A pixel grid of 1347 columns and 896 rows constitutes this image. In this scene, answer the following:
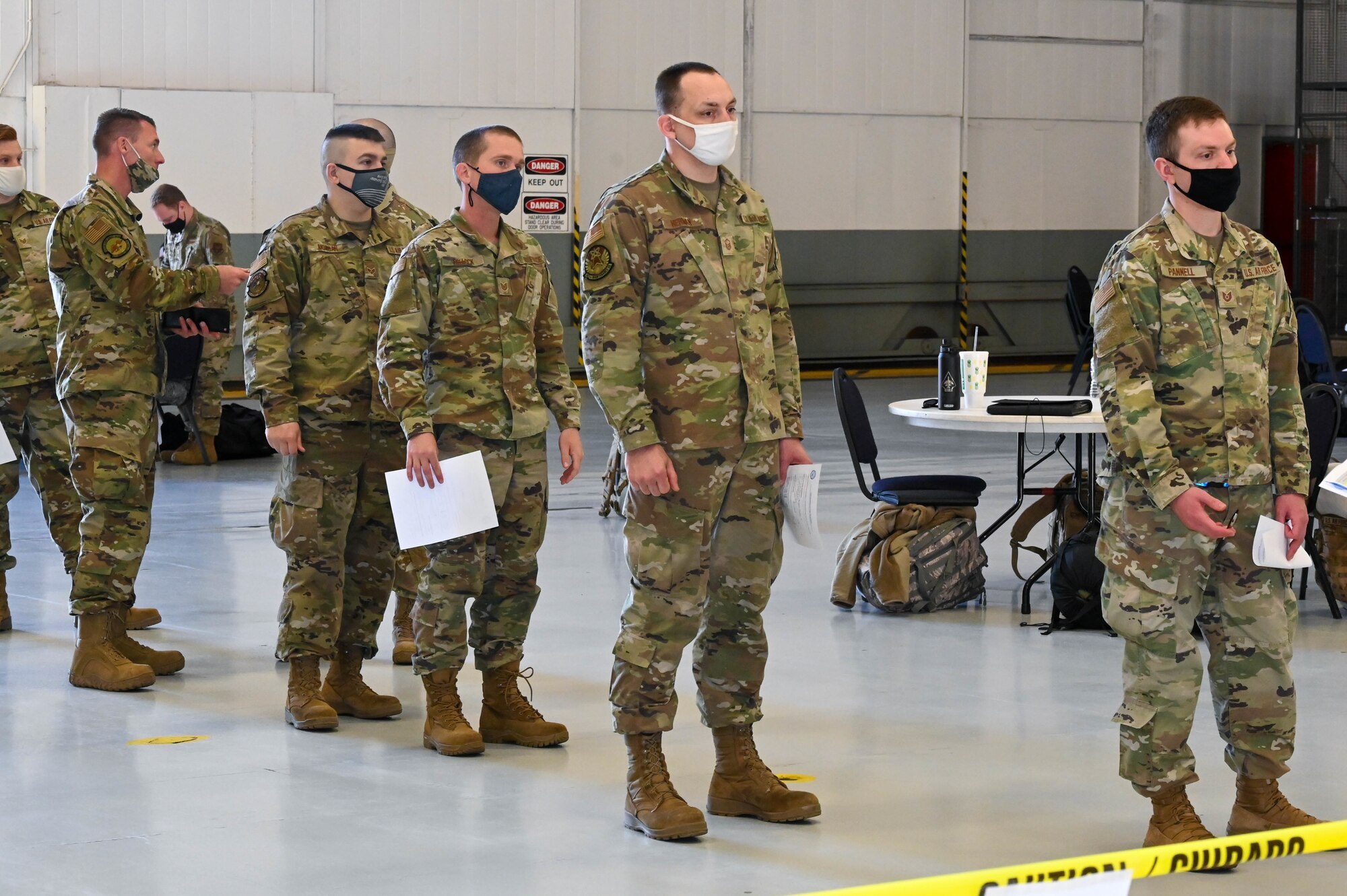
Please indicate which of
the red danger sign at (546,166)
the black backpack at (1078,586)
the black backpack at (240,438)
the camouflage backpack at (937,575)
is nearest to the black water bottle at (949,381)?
the camouflage backpack at (937,575)

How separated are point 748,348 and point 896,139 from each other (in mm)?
15469

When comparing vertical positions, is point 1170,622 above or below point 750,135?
below

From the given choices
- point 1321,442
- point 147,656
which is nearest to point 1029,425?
point 1321,442

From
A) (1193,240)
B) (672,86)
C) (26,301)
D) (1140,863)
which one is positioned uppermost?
(672,86)

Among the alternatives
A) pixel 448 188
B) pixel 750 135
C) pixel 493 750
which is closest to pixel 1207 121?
pixel 493 750

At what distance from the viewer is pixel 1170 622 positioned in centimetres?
362

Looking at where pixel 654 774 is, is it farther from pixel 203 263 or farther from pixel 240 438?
pixel 240 438

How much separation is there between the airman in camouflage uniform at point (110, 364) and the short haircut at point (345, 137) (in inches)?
23.3

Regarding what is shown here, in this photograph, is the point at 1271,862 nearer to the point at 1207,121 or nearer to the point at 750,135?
the point at 1207,121

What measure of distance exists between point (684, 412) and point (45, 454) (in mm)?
3200

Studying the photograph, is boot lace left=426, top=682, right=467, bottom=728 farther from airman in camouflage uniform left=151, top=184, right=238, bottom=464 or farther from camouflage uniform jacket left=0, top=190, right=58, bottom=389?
airman in camouflage uniform left=151, top=184, right=238, bottom=464

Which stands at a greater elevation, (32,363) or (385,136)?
(385,136)

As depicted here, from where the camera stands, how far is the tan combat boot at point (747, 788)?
3.94m

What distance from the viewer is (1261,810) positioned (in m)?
3.74
